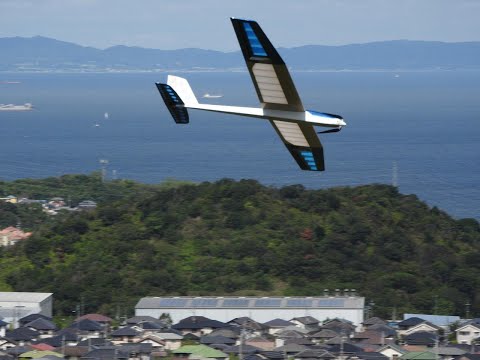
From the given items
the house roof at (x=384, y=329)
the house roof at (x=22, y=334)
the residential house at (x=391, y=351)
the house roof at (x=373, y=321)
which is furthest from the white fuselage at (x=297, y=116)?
the house roof at (x=373, y=321)

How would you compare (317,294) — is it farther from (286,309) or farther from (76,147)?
(76,147)

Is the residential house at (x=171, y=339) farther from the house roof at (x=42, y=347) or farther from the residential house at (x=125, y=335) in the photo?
the house roof at (x=42, y=347)

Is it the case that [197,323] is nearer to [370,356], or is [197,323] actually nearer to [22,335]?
[22,335]

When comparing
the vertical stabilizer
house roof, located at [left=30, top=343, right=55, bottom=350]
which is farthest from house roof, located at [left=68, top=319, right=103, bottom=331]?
the vertical stabilizer

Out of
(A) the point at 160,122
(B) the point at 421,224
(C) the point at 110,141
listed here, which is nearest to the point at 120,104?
(A) the point at 160,122

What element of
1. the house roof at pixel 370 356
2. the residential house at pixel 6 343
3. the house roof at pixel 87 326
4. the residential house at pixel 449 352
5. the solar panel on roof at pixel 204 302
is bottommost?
the residential house at pixel 6 343

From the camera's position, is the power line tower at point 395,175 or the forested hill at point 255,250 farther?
the power line tower at point 395,175

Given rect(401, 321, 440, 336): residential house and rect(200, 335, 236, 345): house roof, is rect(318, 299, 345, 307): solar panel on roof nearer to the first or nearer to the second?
rect(401, 321, 440, 336): residential house
